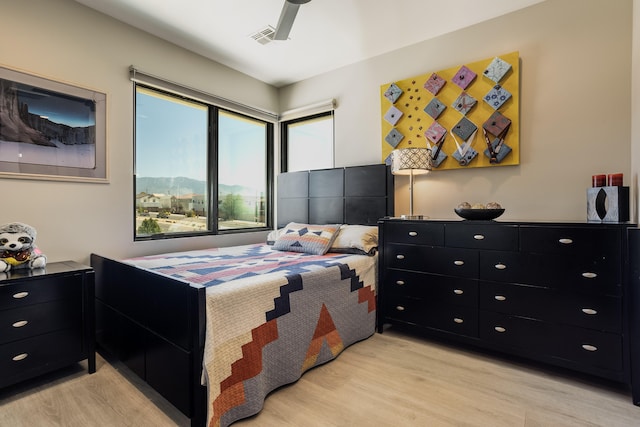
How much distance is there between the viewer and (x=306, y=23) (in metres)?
2.75

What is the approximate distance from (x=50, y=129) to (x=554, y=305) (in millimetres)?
3578

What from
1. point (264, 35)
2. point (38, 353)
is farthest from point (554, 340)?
point (264, 35)

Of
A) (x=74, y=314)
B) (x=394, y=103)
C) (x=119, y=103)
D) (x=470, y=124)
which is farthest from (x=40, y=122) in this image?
(x=470, y=124)

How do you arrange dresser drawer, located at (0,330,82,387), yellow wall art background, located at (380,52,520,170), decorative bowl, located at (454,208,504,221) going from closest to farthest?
dresser drawer, located at (0,330,82,387), decorative bowl, located at (454,208,504,221), yellow wall art background, located at (380,52,520,170)

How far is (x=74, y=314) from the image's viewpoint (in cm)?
202

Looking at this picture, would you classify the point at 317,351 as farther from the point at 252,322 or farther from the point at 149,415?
the point at 149,415

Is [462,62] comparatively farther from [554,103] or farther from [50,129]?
[50,129]

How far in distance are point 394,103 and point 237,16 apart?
1.60m

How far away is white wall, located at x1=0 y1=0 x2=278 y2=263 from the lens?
87.3 inches

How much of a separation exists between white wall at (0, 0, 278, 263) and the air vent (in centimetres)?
77

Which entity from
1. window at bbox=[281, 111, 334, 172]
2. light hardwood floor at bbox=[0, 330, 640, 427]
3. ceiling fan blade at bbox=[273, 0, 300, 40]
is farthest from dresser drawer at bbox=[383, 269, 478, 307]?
ceiling fan blade at bbox=[273, 0, 300, 40]

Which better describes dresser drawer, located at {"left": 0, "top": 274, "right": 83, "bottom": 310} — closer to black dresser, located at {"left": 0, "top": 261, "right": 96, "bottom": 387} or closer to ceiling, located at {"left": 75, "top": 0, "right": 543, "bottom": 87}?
black dresser, located at {"left": 0, "top": 261, "right": 96, "bottom": 387}

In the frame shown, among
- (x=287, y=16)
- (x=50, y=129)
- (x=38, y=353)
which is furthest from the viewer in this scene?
(x=50, y=129)

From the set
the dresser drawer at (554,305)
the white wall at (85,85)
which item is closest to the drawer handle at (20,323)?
the white wall at (85,85)
